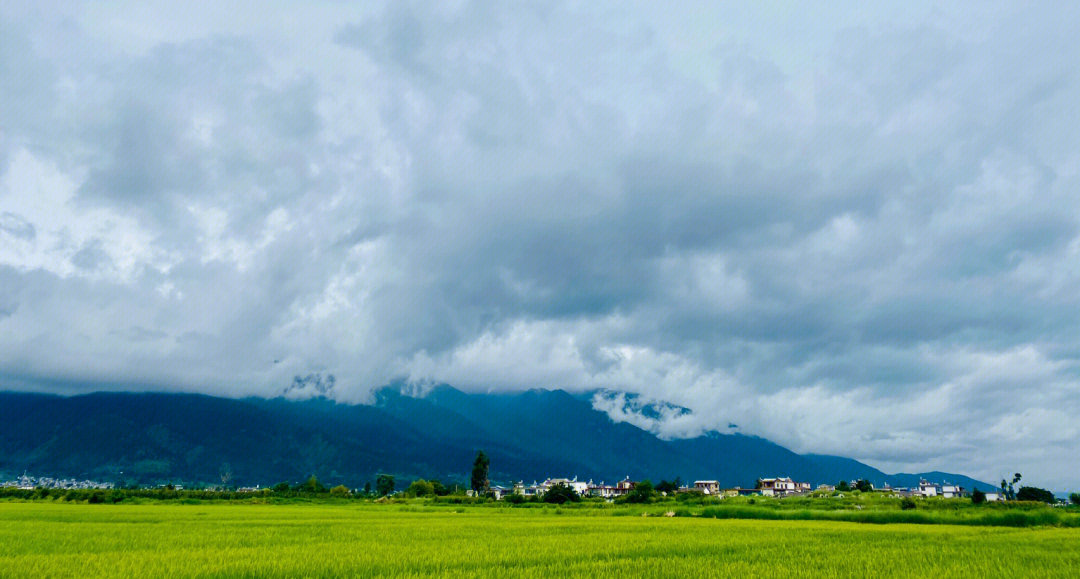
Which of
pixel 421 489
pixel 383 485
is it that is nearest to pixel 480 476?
pixel 421 489

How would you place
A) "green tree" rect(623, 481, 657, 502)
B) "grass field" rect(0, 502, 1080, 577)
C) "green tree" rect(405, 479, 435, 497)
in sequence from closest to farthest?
"grass field" rect(0, 502, 1080, 577) → "green tree" rect(623, 481, 657, 502) → "green tree" rect(405, 479, 435, 497)

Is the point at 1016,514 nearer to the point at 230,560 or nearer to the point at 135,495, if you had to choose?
the point at 230,560

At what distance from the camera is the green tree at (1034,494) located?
105500 millimetres

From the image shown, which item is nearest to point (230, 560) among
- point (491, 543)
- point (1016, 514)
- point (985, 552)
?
point (491, 543)

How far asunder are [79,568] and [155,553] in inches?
127

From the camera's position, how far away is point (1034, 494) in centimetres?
10706

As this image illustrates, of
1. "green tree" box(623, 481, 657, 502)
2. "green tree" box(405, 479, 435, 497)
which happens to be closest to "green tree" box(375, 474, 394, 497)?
"green tree" box(405, 479, 435, 497)

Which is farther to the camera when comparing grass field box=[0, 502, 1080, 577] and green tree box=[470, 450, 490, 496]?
green tree box=[470, 450, 490, 496]

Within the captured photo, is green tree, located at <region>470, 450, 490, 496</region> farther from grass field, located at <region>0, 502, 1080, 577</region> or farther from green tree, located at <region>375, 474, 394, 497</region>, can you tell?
grass field, located at <region>0, 502, 1080, 577</region>

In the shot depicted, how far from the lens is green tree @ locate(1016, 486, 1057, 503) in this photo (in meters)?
106

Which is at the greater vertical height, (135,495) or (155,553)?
(155,553)

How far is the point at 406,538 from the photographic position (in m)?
22.0

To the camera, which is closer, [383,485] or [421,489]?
[421,489]

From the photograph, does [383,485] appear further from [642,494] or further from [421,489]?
[642,494]
